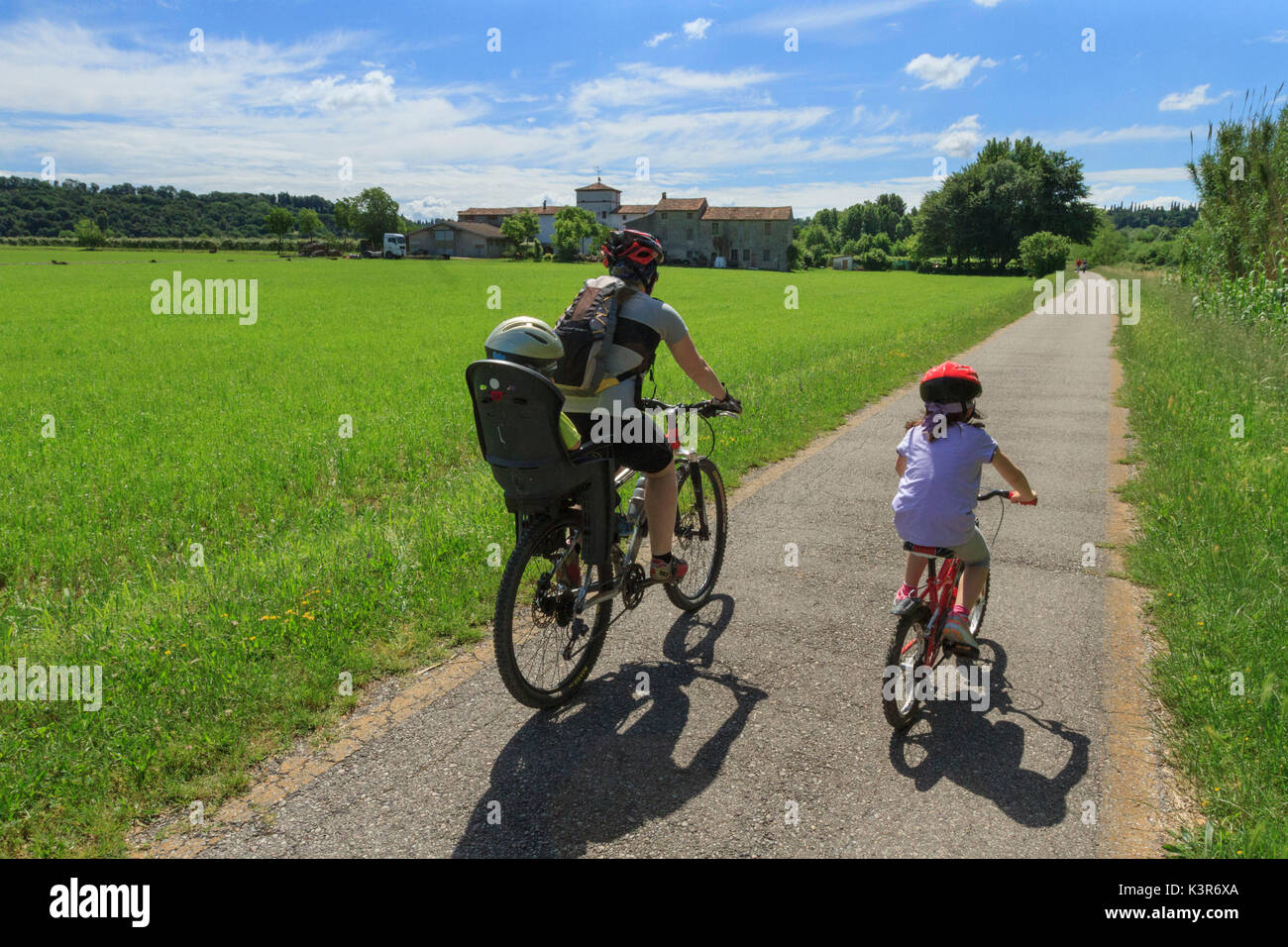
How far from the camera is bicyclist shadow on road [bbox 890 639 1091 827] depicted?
10.9 feet

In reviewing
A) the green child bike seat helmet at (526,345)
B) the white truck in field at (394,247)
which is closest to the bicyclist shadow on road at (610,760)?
the green child bike seat helmet at (526,345)

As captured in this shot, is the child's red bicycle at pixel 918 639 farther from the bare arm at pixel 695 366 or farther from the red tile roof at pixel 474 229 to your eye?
the red tile roof at pixel 474 229

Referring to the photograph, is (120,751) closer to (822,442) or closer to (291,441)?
(291,441)

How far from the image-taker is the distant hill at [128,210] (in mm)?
133375

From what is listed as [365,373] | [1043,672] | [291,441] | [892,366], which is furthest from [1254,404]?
[365,373]

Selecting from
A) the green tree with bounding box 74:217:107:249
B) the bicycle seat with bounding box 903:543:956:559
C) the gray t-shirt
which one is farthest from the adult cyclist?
the green tree with bounding box 74:217:107:249

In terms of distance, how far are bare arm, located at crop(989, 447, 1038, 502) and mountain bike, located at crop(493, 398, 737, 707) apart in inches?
64.7

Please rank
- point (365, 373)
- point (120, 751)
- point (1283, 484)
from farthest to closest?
point (365, 373) < point (1283, 484) < point (120, 751)

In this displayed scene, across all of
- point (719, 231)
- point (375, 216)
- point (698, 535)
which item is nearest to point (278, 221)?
point (375, 216)

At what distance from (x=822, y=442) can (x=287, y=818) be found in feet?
26.9

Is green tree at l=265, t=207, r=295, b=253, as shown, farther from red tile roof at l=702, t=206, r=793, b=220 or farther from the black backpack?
the black backpack

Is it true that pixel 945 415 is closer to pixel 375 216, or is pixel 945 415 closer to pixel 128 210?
pixel 375 216
